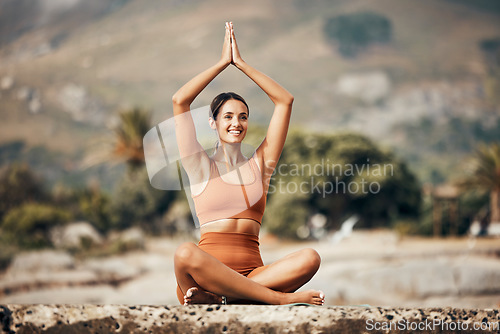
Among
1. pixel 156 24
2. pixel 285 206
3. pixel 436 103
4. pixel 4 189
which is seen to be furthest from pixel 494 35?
pixel 4 189

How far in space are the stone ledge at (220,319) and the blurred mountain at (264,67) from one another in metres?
42.1

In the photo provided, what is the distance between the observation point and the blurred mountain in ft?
146

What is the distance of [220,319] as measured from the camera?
1866 millimetres

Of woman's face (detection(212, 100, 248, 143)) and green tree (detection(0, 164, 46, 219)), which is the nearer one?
woman's face (detection(212, 100, 248, 143))

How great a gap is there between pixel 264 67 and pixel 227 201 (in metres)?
47.1

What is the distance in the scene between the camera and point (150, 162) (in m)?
2.95

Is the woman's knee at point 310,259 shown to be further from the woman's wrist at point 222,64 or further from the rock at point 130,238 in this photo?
the rock at point 130,238

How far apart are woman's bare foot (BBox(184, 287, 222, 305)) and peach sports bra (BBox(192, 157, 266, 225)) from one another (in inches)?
18.5

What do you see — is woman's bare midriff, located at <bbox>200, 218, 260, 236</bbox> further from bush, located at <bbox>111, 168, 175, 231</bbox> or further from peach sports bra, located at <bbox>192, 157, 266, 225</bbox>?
bush, located at <bbox>111, 168, 175, 231</bbox>

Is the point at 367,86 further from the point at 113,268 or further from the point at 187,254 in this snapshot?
the point at 187,254

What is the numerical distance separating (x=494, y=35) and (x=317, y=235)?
31939mm

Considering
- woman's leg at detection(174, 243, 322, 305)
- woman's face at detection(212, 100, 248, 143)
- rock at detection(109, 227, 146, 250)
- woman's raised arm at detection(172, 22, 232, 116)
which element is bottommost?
woman's leg at detection(174, 243, 322, 305)

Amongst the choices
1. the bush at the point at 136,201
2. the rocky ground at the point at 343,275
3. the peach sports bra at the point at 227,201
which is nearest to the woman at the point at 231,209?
the peach sports bra at the point at 227,201

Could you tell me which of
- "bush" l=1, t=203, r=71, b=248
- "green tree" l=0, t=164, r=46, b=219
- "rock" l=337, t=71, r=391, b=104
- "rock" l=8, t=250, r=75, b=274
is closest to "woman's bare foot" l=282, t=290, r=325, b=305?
"rock" l=8, t=250, r=75, b=274
